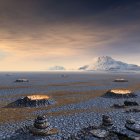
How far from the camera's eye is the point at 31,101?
55.0m

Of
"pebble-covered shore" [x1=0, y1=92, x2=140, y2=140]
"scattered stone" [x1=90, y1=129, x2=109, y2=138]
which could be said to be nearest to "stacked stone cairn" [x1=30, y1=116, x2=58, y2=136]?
"pebble-covered shore" [x1=0, y1=92, x2=140, y2=140]

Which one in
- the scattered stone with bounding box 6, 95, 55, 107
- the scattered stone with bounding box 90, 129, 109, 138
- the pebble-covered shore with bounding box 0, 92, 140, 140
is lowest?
the pebble-covered shore with bounding box 0, 92, 140, 140

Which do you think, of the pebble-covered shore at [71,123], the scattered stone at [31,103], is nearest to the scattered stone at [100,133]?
the pebble-covered shore at [71,123]

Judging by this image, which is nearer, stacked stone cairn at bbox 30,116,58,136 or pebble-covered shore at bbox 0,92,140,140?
stacked stone cairn at bbox 30,116,58,136

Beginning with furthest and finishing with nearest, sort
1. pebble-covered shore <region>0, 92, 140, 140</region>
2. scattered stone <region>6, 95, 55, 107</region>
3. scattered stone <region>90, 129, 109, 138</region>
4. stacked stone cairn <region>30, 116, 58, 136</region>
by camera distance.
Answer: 1. scattered stone <region>6, 95, 55, 107</region>
2. pebble-covered shore <region>0, 92, 140, 140</region>
3. stacked stone cairn <region>30, 116, 58, 136</region>
4. scattered stone <region>90, 129, 109, 138</region>

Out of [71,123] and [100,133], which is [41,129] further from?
[100,133]

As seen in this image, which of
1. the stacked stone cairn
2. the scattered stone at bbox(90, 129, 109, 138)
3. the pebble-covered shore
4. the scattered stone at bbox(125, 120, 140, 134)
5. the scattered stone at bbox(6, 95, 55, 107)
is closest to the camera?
the scattered stone at bbox(125, 120, 140, 134)

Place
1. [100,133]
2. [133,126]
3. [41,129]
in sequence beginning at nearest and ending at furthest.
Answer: [100,133] → [133,126] → [41,129]

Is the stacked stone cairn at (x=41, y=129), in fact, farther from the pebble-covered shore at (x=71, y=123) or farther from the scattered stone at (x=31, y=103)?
the scattered stone at (x=31, y=103)

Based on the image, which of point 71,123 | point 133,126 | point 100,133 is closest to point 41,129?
point 71,123

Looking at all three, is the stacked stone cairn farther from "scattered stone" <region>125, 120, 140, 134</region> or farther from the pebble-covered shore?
"scattered stone" <region>125, 120, 140, 134</region>

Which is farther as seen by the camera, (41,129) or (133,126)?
(41,129)

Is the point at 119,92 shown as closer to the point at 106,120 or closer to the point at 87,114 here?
the point at 87,114

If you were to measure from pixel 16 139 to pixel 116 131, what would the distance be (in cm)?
1177
